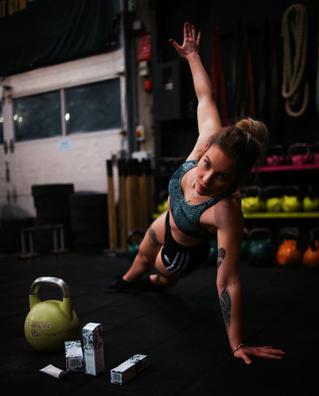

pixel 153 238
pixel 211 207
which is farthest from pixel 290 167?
pixel 211 207

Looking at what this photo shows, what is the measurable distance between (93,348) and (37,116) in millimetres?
5464

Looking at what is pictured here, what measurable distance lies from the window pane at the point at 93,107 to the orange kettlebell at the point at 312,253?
300 cm

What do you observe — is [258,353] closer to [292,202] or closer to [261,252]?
[261,252]

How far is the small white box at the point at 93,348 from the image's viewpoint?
1699 millimetres

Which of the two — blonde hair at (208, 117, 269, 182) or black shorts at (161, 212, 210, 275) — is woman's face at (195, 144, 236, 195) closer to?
blonde hair at (208, 117, 269, 182)

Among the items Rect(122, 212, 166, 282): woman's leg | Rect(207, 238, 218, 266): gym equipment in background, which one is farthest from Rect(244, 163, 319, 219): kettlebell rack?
Rect(122, 212, 166, 282): woman's leg

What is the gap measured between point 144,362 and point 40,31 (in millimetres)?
5508

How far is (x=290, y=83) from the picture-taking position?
443cm

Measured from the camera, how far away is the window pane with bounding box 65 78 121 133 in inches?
231

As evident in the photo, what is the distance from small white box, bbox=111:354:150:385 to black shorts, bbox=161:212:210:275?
0.70m

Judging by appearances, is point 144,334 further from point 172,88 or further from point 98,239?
point 172,88

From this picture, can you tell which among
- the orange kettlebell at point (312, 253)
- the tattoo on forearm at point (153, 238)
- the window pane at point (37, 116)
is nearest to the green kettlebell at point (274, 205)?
the orange kettlebell at point (312, 253)

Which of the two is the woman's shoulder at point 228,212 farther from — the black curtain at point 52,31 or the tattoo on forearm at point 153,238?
the black curtain at point 52,31

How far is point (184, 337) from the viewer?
220 centimetres
